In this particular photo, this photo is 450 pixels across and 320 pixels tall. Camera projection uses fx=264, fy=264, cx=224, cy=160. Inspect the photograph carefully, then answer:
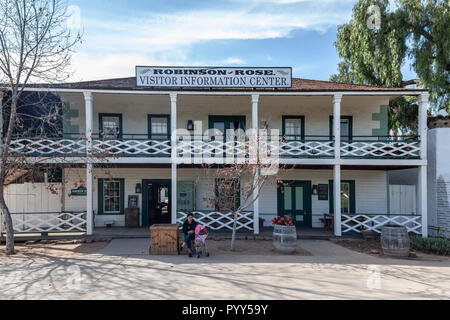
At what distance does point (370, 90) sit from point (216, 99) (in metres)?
6.92

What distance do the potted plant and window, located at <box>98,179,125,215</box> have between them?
8225mm

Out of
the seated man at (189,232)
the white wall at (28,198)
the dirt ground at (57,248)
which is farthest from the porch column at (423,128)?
the white wall at (28,198)

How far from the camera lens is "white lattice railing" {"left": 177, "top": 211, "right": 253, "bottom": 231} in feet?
36.9

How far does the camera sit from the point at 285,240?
349 inches

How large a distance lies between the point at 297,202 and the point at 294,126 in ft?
13.1

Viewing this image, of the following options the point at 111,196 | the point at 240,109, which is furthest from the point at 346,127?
the point at 111,196

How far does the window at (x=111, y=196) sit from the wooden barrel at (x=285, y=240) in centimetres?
828

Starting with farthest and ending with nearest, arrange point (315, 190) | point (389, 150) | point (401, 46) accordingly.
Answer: point (401, 46), point (315, 190), point (389, 150)

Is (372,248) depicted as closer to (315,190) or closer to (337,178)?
(337,178)

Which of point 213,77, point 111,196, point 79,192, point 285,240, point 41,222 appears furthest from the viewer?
point 111,196

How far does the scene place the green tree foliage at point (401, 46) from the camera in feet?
51.4

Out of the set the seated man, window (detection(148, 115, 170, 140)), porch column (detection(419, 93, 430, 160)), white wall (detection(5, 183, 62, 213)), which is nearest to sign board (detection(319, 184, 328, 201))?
porch column (detection(419, 93, 430, 160))

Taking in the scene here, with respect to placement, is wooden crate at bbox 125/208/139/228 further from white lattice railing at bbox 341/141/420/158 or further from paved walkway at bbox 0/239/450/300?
white lattice railing at bbox 341/141/420/158
